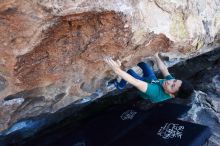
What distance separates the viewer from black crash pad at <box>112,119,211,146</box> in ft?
9.89

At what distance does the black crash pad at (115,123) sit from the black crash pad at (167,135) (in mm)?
102

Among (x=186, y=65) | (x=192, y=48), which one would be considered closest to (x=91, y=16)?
(x=192, y=48)

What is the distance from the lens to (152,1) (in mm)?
2336

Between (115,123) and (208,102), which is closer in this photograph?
(115,123)

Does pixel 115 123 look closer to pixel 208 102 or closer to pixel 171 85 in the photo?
pixel 171 85

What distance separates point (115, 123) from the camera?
3514 mm

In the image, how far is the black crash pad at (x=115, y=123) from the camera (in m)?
3.28

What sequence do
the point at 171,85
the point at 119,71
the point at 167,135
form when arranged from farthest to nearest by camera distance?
the point at 167,135
the point at 171,85
the point at 119,71

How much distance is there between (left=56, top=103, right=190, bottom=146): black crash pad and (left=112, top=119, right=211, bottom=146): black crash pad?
0.33 feet

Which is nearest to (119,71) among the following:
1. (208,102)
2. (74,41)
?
(74,41)

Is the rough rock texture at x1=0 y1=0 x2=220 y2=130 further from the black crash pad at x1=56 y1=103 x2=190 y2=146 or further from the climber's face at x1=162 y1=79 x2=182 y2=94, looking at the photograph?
the black crash pad at x1=56 y1=103 x2=190 y2=146

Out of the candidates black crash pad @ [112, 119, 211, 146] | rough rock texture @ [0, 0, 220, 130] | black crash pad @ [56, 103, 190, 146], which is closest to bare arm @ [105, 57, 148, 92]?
rough rock texture @ [0, 0, 220, 130]

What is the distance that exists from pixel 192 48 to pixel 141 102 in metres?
1.17

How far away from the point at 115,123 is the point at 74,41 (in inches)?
61.1
